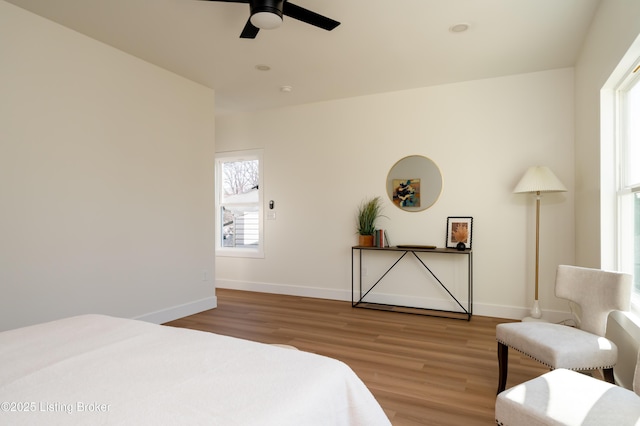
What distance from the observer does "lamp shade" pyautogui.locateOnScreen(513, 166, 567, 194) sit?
11.9 ft

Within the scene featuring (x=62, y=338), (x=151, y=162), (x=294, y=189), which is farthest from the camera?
(x=294, y=189)

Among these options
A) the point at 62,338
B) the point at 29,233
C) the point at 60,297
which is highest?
the point at 29,233

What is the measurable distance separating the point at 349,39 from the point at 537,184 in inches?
90.1

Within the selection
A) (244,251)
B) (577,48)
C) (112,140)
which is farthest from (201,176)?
(577,48)

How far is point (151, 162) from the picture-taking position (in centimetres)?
392

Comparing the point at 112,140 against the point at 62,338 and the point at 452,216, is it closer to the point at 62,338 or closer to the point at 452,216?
the point at 62,338

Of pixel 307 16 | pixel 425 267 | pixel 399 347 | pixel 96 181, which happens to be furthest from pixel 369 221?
pixel 96 181

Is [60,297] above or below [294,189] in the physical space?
below

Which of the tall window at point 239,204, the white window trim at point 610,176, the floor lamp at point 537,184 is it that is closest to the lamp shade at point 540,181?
the floor lamp at point 537,184

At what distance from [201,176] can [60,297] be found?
1.99 metres

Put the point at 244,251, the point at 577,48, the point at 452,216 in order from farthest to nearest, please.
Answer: the point at 244,251, the point at 452,216, the point at 577,48

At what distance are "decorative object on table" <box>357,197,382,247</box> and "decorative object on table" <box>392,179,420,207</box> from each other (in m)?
0.24

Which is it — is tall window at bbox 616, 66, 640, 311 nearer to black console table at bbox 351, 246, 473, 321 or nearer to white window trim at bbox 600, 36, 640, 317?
white window trim at bbox 600, 36, 640, 317

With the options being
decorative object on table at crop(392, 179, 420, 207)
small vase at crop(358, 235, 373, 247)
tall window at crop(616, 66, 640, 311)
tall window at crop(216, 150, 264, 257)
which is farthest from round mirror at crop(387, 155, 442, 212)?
tall window at crop(216, 150, 264, 257)
